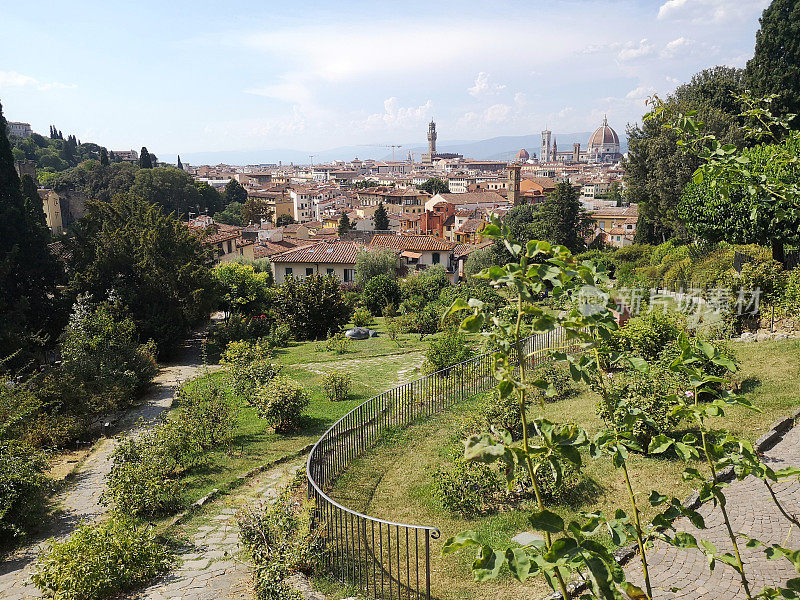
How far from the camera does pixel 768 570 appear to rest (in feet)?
19.5

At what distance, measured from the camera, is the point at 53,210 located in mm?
62688

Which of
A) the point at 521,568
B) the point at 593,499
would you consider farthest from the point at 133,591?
the point at 521,568

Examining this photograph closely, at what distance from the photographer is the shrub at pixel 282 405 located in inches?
474

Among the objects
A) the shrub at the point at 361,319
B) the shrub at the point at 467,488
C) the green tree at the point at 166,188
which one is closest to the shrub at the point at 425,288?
the shrub at the point at 361,319

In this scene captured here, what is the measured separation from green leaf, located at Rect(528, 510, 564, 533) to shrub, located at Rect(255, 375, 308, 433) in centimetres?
1057

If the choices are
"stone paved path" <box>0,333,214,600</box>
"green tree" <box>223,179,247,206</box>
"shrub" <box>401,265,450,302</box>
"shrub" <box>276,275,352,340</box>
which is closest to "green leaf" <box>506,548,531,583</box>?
"stone paved path" <box>0,333,214,600</box>

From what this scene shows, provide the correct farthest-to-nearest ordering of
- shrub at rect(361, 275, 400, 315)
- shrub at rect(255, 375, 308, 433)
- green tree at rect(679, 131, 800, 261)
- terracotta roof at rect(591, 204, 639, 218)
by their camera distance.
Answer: terracotta roof at rect(591, 204, 639, 218) → shrub at rect(361, 275, 400, 315) → green tree at rect(679, 131, 800, 261) → shrub at rect(255, 375, 308, 433)

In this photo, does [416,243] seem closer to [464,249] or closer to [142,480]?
[464,249]

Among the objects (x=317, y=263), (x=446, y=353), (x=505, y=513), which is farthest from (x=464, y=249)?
(x=505, y=513)

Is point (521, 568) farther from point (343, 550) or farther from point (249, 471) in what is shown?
point (249, 471)

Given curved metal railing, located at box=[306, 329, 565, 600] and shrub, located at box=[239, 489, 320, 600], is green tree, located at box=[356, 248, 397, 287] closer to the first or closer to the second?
curved metal railing, located at box=[306, 329, 565, 600]

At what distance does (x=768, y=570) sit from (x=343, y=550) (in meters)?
4.57

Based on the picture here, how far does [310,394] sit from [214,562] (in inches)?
289

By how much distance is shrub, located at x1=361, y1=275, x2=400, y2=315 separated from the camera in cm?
2995
